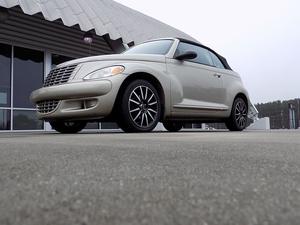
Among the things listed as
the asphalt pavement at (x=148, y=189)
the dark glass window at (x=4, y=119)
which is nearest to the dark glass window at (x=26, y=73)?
the dark glass window at (x=4, y=119)

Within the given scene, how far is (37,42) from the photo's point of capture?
11375mm

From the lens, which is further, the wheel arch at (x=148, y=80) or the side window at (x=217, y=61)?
the side window at (x=217, y=61)

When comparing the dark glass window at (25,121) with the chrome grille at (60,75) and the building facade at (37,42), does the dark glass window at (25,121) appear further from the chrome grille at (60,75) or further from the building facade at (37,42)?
the chrome grille at (60,75)

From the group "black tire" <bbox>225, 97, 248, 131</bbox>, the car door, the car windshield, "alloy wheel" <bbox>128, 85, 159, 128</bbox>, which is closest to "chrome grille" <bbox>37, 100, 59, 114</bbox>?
"alloy wheel" <bbox>128, 85, 159, 128</bbox>

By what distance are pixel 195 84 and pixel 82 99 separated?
2.03 metres

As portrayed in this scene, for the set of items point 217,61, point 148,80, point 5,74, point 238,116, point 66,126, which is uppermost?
point 5,74

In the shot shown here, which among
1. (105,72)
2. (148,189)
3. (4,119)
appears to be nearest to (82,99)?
(105,72)

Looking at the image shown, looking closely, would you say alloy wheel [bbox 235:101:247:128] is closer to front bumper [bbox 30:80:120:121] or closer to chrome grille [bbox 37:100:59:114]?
front bumper [bbox 30:80:120:121]

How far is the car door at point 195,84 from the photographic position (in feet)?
20.1

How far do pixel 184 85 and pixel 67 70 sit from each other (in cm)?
180

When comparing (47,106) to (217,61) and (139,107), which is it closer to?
(139,107)

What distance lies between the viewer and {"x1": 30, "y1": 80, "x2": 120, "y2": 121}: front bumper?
204 inches

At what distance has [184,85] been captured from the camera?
628 cm

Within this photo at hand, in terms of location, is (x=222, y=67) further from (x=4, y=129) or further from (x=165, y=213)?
(x=165, y=213)
